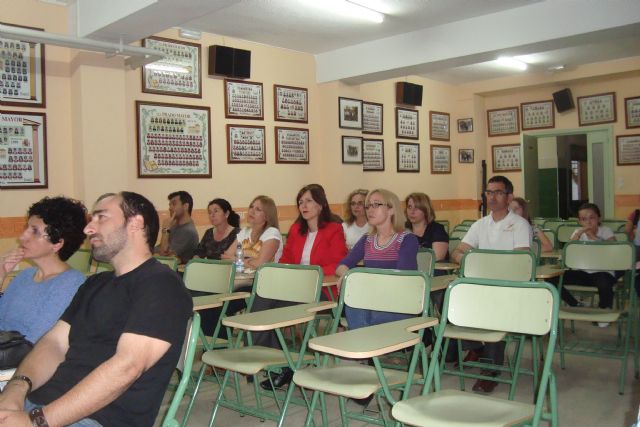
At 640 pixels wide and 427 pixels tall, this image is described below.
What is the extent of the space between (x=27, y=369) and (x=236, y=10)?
4.73m

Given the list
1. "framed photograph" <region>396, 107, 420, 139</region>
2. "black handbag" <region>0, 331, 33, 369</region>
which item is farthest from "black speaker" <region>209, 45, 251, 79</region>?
"black handbag" <region>0, 331, 33, 369</region>

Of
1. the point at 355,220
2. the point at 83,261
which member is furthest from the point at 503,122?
the point at 83,261

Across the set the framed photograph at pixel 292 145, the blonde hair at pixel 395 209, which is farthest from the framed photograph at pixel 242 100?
the blonde hair at pixel 395 209

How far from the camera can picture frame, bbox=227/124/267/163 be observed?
271 inches

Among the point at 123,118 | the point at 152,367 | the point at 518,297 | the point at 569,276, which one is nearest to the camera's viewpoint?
the point at 152,367

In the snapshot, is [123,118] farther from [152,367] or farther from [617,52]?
[617,52]

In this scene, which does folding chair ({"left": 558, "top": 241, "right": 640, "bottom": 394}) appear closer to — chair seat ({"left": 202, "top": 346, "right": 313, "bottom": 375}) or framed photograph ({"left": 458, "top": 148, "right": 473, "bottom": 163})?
chair seat ({"left": 202, "top": 346, "right": 313, "bottom": 375})

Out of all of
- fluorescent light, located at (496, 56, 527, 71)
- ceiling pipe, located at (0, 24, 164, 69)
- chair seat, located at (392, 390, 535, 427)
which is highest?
fluorescent light, located at (496, 56, 527, 71)

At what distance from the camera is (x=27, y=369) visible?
1909 mm

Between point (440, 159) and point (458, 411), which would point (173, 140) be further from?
point (440, 159)

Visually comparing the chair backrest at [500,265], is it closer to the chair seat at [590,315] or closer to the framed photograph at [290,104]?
the chair seat at [590,315]

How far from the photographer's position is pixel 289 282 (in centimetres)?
339

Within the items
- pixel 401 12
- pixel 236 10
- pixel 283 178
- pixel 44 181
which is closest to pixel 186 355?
pixel 44 181

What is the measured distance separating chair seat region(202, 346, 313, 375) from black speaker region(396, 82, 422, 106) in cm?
642
